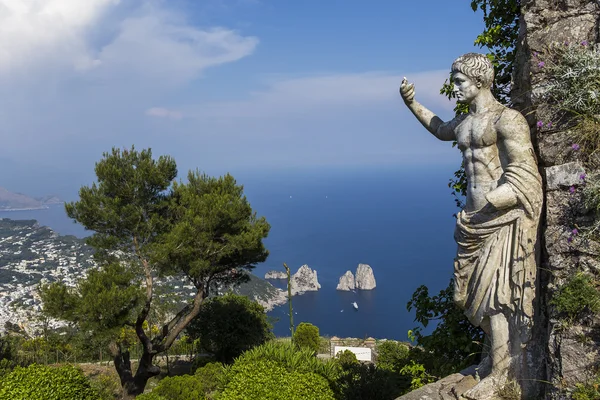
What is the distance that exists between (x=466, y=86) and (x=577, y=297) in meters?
1.70

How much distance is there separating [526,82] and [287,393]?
5537 mm

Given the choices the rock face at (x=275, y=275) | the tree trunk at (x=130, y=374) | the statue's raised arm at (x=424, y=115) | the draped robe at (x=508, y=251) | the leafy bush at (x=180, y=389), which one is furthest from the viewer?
the rock face at (x=275, y=275)

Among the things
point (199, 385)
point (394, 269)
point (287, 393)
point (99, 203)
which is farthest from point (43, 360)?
point (394, 269)

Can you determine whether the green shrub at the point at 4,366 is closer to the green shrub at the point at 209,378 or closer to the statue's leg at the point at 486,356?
the green shrub at the point at 209,378


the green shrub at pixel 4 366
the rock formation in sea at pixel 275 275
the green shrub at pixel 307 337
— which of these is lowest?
the rock formation in sea at pixel 275 275

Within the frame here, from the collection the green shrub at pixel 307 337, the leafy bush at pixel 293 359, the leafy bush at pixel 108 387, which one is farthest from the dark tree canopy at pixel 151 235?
the leafy bush at pixel 293 359

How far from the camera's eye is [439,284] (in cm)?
6612

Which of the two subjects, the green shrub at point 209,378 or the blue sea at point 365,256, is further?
the blue sea at point 365,256

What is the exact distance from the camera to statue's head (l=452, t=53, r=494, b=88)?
→ 11.1ft

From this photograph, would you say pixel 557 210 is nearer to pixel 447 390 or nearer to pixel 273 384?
pixel 447 390

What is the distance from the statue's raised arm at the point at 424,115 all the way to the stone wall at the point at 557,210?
25.4 inches

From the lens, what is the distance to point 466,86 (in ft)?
11.4

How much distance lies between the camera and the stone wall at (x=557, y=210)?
2.88m

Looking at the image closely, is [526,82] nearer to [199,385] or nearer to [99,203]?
[199,385]
